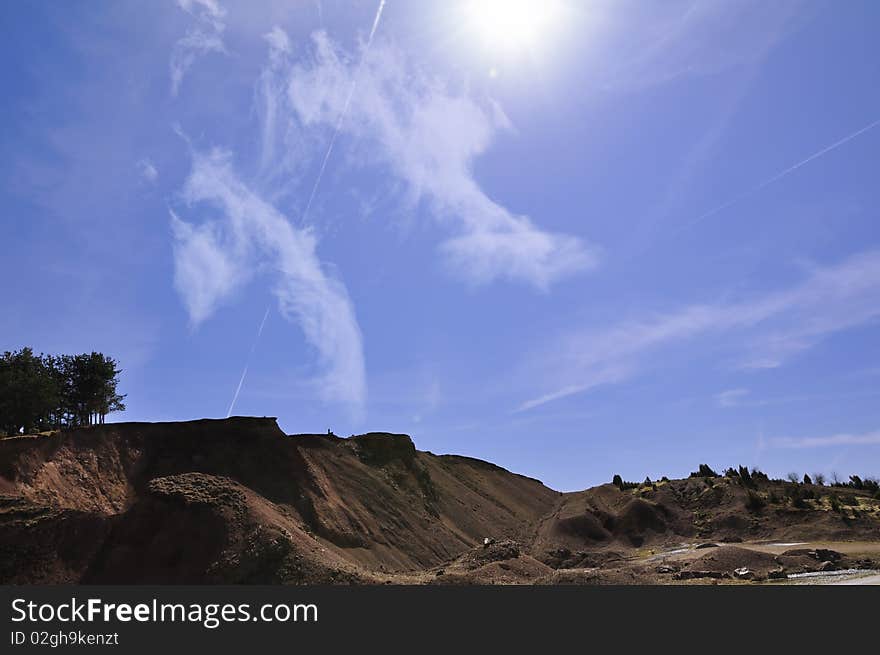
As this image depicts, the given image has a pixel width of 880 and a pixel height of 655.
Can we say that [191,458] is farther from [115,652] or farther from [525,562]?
[115,652]

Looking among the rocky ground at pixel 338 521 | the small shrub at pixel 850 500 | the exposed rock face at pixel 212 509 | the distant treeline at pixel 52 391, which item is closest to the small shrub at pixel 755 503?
the rocky ground at pixel 338 521

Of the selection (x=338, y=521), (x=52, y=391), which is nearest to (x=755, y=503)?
(x=338, y=521)

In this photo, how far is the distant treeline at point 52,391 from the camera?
4350 cm

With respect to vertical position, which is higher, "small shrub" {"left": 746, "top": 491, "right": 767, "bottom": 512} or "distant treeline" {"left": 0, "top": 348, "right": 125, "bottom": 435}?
"distant treeline" {"left": 0, "top": 348, "right": 125, "bottom": 435}

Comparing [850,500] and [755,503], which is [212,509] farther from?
[850,500]

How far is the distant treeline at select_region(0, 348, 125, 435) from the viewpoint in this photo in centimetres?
4350

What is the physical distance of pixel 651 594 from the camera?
1662 centimetres

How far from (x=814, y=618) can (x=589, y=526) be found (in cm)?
3549

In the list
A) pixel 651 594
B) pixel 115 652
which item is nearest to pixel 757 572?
pixel 651 594

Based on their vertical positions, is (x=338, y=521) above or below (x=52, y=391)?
below

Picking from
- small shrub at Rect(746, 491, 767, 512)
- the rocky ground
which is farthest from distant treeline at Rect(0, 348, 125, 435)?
small shrub at Rect(746, 491, 767, 512)

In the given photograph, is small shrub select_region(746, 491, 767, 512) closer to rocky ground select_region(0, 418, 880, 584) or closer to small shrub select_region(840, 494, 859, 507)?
rocky ground select_region(0, 418, 880, 584)

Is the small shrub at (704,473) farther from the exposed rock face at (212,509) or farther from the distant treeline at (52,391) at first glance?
the distant treeline at (52,391)

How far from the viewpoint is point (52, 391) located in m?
45.4
